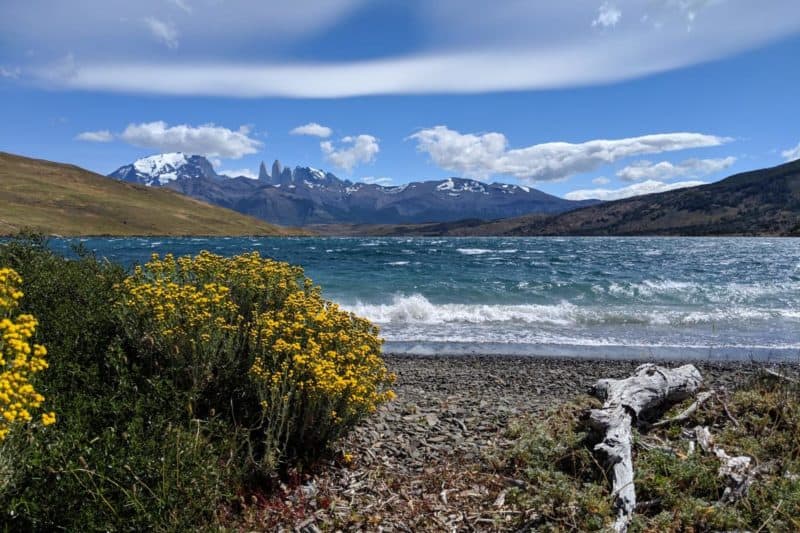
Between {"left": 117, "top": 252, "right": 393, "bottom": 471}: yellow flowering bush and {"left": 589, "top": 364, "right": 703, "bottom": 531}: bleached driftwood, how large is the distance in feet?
9.46

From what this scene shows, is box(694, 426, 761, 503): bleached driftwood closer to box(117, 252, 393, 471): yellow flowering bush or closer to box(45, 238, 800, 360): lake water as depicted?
box(117, 252, 393, 471): yellow flowering bush

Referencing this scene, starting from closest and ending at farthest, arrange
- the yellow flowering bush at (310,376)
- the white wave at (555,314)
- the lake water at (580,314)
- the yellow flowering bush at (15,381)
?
the yellow flowering bush at (15,381), the yellow flowering bush at (310,376), the lake water at (580,314), the white wave at (555,314)

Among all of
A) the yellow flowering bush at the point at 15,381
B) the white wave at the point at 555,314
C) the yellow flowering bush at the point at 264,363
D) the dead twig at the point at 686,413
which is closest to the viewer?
the yellow flowering bush at the point at 15,381

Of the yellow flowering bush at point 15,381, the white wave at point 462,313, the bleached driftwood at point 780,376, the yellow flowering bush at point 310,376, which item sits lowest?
the white wave at point 462,313

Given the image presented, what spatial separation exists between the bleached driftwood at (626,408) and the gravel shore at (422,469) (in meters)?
1.21

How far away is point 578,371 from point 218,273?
1122 centimetres

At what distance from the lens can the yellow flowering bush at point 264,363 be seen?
5.75 meters

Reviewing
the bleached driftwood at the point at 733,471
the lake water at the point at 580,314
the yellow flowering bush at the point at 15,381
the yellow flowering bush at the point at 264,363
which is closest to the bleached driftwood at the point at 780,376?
the bleached driftwood at the point at 733,471

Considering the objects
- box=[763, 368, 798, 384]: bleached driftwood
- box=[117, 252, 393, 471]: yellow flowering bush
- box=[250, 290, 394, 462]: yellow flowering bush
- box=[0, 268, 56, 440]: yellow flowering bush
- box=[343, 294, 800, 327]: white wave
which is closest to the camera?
box=[0, 268, 56, 440]: yellow flowering bush

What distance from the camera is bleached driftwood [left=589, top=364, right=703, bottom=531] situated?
17.0 feet

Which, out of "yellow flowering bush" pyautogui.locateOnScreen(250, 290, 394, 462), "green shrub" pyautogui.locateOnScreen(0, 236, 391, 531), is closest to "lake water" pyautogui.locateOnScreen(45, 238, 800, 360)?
"green shrub" pyautogui.locateOnScreen(0, 236, 391, 531)

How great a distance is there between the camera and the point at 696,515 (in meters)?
4.99

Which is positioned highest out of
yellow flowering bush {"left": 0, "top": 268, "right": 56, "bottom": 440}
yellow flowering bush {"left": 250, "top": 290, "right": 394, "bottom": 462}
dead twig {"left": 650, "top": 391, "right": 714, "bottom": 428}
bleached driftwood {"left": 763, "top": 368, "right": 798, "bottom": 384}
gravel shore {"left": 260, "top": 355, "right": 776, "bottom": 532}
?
yellow flowering bush {"left": 0, "top": 268, "right": 56, "bottom": 440}

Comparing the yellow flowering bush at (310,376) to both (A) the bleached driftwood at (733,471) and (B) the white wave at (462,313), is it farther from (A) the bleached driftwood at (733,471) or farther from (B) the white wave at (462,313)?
(B) the white wave at (462,313)
